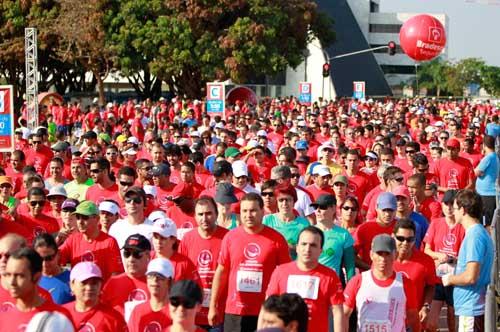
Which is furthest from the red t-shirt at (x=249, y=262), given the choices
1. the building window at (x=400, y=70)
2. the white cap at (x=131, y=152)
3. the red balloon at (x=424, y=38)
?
the building window at (x=400, y=70)

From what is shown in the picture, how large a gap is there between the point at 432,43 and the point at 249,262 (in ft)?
104

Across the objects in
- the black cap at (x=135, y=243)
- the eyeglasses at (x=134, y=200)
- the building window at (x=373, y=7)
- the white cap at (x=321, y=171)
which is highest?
Result: the building window at (x=373, y=7)

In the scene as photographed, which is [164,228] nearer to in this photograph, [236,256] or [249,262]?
[236,256]

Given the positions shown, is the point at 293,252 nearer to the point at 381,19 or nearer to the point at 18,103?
the point at 18,103

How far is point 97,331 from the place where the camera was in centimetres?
617

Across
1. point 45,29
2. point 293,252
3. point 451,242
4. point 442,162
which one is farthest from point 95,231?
point 45,29

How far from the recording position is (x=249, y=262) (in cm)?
786

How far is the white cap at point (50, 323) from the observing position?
17.1 feet

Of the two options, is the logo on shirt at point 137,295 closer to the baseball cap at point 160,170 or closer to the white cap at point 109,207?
the white cap at point 109,207

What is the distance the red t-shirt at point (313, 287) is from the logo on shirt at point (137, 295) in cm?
82

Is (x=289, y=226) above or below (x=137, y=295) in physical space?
above

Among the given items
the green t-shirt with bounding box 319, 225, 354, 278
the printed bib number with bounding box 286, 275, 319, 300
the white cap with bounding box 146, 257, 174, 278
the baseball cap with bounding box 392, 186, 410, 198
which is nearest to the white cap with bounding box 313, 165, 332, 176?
the baseball cap with bounding box 392, 186, 410, 198

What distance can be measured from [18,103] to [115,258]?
48.8 meters

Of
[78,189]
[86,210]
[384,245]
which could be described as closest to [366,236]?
[384,245]
